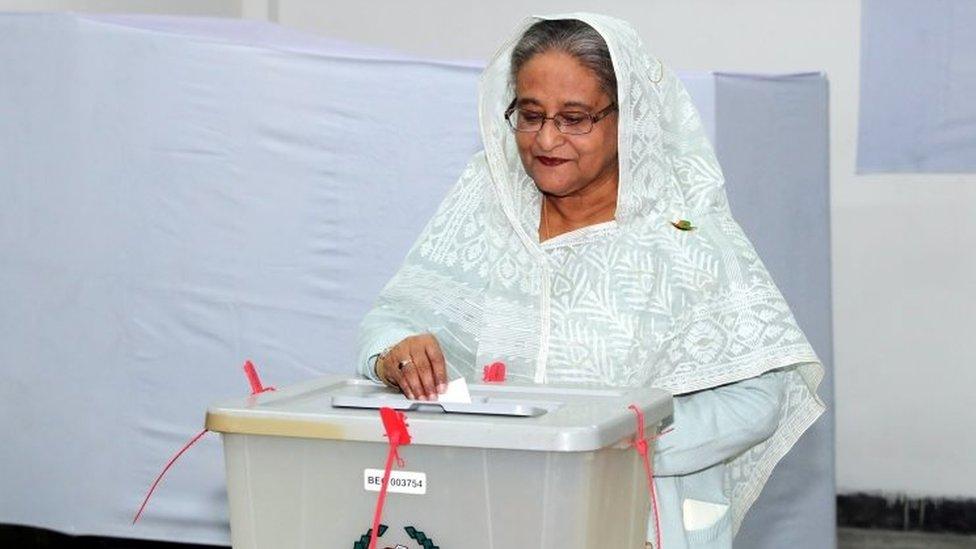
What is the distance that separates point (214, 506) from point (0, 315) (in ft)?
2.05

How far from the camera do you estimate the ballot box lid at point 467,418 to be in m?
1.31

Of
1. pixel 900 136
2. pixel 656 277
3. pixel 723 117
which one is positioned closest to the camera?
pixel 656 277

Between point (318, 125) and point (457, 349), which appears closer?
point (457, 349)

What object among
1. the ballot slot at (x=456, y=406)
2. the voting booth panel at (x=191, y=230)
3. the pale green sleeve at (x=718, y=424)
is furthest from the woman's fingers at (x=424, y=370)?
the voting booth panel at (x=191, y=230)

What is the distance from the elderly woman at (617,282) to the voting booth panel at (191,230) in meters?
1.56

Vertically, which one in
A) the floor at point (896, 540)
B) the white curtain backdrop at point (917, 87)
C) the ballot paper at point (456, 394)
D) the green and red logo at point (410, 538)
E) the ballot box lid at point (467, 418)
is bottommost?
the floor at point (896, 540)

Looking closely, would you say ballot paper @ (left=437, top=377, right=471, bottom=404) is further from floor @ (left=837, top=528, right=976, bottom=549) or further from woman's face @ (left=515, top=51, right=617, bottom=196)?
floor @ (left=837, top=528, right=976, bottom=549)

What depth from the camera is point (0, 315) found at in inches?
139

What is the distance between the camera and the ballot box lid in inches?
51.8

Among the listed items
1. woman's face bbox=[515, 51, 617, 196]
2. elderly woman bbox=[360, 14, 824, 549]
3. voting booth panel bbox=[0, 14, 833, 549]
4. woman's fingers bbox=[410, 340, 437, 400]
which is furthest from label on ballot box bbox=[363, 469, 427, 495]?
voting booth panel bbox=[0, 14, 833, 549]

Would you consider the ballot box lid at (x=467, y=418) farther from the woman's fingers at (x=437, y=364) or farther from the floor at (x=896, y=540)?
the floor at (x=896, y=540)

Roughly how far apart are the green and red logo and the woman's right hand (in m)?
0.18

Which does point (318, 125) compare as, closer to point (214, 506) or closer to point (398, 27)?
point (214, 506)

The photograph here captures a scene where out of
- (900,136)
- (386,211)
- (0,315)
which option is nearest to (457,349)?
(386,211)
